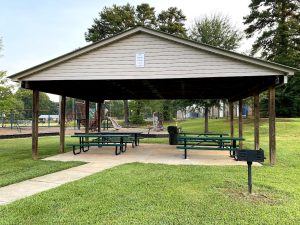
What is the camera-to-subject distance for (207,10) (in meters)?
23.4

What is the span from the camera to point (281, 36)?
88.0 ft

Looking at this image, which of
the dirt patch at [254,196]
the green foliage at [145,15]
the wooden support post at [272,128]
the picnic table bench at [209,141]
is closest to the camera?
the dirt patch at [254,196]

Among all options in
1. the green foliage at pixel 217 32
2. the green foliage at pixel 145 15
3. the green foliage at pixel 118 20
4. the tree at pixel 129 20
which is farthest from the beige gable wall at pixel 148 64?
the green foliage at pixel 145 15

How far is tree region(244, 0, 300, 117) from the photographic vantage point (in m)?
26.5

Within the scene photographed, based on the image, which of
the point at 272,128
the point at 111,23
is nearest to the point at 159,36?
the point at 272,128

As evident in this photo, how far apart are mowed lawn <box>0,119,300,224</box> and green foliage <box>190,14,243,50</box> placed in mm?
15715

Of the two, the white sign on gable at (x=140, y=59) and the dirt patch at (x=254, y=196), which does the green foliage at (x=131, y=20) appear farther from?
the dirt patch at (x=254, y=196)

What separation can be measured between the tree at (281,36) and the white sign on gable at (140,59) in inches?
822

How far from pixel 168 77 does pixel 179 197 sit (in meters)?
4.21

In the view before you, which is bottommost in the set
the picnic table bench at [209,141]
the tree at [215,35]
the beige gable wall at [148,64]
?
the picnic table bench at [209,141]

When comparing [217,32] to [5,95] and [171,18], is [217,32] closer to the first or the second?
[171,18]

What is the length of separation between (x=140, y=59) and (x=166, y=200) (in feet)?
15.8

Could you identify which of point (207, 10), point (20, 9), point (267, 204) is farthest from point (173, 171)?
point (207, 10)

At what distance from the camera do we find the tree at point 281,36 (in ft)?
87.0
